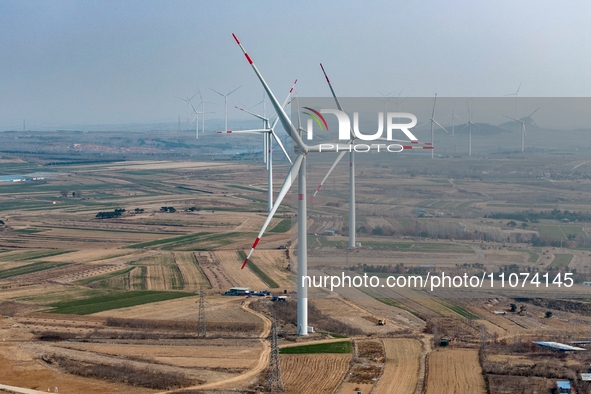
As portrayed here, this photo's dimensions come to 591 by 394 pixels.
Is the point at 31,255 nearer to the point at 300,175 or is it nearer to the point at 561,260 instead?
the point at 300,175

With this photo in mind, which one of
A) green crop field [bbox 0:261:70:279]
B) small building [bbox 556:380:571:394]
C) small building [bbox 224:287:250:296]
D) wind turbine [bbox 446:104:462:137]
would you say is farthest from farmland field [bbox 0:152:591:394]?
small building [bbox 556:380:571:394]

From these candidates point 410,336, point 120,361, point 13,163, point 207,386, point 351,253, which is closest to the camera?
point 207,386

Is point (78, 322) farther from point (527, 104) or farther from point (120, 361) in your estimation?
point (527, 104)

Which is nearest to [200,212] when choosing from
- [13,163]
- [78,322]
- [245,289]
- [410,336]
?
[245,289]

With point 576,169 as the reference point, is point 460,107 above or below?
above

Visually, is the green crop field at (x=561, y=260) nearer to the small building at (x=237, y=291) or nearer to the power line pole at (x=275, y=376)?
the power line pole at (x=275, y=376)

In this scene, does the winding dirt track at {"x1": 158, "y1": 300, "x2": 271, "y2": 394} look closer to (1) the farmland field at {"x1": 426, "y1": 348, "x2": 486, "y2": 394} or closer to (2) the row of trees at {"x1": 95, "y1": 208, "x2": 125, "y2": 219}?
(1) the farmland field at {"x1": 426, "y1": 348, "x2": 486, "y2": 394}

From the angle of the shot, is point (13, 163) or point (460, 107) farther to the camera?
point (13, 163)
